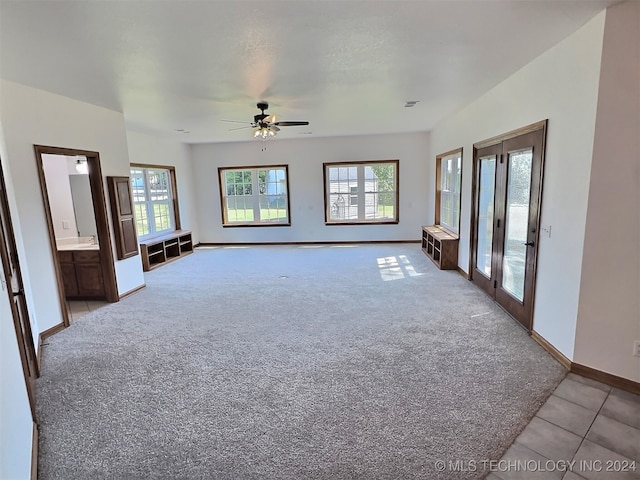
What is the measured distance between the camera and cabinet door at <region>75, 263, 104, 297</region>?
4793mm

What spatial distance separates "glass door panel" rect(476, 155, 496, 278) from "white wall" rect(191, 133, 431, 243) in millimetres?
3247

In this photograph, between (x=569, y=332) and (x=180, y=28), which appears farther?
(x=569, y=332)

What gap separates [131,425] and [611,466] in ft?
9.42

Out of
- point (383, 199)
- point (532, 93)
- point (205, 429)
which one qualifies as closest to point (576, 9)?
point (532, 93)

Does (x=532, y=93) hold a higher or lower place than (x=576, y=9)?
lower

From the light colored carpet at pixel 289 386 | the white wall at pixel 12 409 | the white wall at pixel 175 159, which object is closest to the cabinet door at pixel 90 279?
the light colored carpet at pixel 289 386

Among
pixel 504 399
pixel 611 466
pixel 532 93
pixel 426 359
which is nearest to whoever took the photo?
pixel 611 466

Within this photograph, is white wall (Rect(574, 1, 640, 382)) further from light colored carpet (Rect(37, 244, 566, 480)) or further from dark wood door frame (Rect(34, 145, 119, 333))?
dark wood door frame (Rect(34, 145, 119, 333))

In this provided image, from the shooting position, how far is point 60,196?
18.3 feet

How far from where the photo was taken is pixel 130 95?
12.9 feet

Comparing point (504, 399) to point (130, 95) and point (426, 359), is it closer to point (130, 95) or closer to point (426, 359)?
point (426, 359)

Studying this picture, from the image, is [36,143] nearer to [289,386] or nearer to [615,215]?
[289,386]

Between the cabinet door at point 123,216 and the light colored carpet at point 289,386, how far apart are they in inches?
32.5

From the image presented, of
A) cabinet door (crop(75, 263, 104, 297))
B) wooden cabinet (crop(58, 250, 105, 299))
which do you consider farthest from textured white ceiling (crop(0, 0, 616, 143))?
cabinet door (crop(75, 263, 104, 297))
